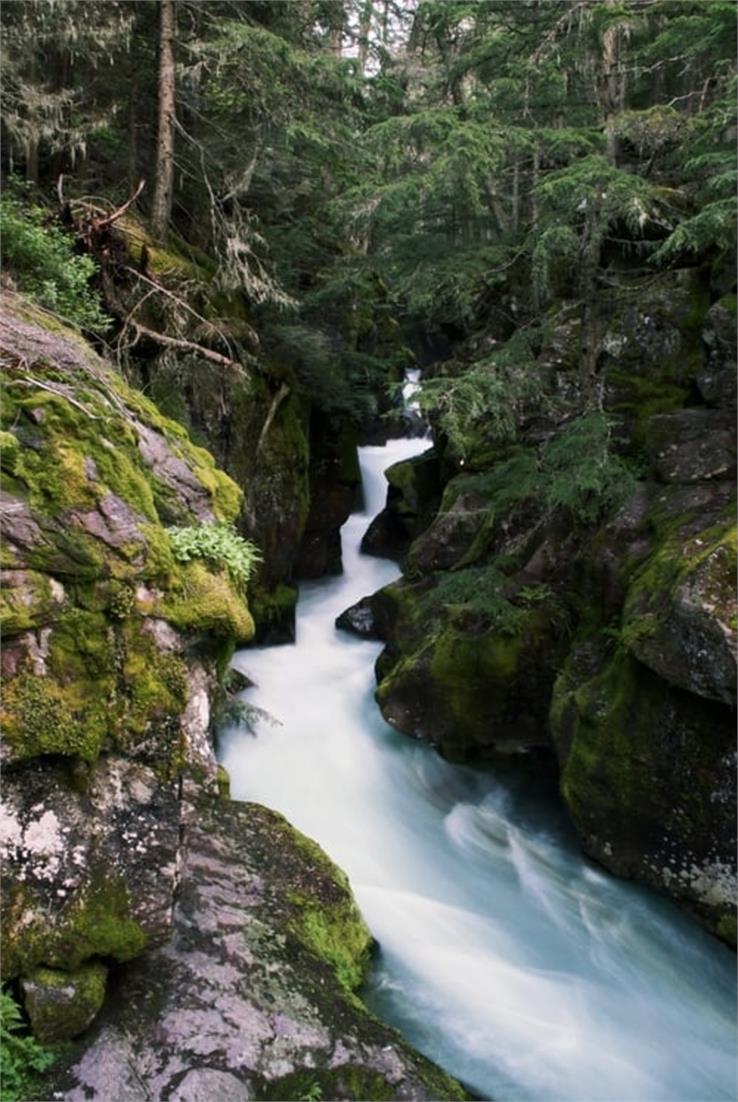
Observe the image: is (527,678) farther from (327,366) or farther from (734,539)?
(327,366)

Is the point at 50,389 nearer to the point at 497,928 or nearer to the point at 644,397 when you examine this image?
the point at 497,928

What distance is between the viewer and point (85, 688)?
3791 millimetres

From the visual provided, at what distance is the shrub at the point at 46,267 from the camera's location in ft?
20.5

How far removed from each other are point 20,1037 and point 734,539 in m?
6.60

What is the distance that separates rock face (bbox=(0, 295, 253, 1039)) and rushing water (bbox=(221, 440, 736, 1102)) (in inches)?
121

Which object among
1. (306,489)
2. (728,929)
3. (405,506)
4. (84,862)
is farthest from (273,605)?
(84,862)

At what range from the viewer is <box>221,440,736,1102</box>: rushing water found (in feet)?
18.2

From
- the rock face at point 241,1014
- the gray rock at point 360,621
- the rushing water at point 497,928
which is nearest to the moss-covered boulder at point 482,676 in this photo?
the rushing water at point 497,928

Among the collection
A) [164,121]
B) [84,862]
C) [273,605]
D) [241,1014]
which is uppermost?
[164,121]

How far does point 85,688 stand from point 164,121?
8350mm

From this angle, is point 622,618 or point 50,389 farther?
point 622,618

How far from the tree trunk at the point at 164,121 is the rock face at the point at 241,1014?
792 centimetres

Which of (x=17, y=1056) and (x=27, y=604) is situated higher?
(x=27, y=604)

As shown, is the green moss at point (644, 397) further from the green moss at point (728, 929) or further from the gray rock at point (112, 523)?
the gray rock at point (112, 523)
